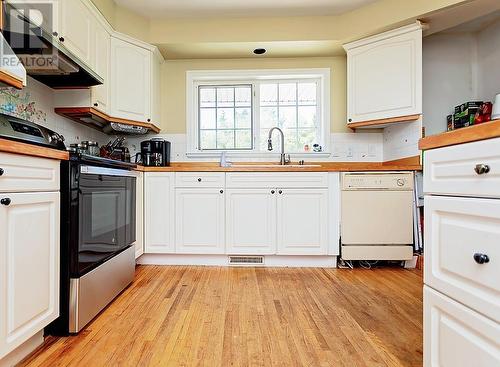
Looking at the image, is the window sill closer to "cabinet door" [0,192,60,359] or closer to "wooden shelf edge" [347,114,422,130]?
"wooden shelf edge" [347,114,422,130]

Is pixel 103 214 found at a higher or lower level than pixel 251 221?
higher

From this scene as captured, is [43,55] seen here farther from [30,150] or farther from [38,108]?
[30,150]

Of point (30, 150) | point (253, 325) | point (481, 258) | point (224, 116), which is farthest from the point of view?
point (224, 116)

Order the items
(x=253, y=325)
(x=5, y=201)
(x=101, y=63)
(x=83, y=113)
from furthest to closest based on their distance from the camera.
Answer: (x=101, y=63), (x=83, y=113), (x=253, y=325), (x=5, y=201)

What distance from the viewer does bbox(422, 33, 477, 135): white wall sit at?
10.0 feet

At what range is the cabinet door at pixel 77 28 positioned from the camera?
77.1 inches

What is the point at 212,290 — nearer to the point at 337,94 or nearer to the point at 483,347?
the point at 483,347

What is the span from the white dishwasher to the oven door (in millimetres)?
1806

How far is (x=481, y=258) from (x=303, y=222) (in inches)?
73.7

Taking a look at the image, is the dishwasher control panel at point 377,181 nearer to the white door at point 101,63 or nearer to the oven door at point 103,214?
the oven door at point 103,214

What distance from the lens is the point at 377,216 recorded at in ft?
8.47

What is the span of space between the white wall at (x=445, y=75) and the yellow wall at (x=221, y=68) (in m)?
0.86

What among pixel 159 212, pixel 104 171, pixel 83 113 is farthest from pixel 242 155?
pixel 104 171

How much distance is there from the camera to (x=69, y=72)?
6.60 feet
